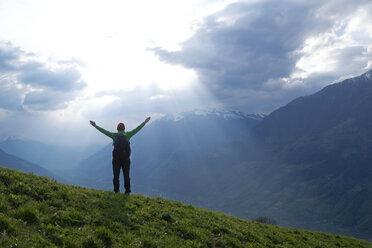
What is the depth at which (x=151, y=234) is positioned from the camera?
1271cm

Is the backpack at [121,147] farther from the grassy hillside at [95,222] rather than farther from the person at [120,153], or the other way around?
the grassy hillside at [95,222]

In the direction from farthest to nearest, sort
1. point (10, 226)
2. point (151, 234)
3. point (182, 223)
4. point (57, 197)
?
point (182, 223), point (57, 197), point (151, 234), point (10, 226)

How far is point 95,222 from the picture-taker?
12258 millimetres

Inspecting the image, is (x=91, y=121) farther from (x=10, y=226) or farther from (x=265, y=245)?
(x=265, y=245)

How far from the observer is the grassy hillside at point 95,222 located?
32.8 ft

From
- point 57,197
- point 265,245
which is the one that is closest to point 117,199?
point 57,197

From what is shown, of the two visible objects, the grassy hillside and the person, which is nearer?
the grassy hillside

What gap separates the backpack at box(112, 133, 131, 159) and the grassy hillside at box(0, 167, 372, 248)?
2.65 m

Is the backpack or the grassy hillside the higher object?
the backpack

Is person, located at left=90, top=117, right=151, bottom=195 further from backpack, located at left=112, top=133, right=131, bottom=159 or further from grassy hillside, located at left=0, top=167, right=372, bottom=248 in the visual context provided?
grassy hillside, located at left=0, top=167, right=372, bottom=248

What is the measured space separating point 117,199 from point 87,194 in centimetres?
182

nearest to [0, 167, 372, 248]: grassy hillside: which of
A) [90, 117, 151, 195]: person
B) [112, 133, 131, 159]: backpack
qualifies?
[90, 117, 151, 195]: person

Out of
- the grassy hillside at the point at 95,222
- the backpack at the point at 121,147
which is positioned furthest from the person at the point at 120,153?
the grassy hillside at the point at 95,222

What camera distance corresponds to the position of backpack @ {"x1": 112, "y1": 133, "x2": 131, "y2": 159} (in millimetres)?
18000
